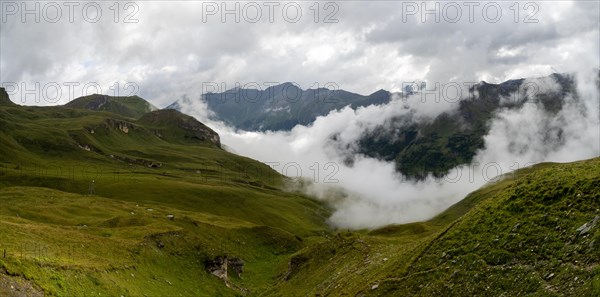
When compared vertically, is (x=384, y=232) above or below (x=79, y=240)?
below

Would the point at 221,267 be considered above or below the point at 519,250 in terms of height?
below

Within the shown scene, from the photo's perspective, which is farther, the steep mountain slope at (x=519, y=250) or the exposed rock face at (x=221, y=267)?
the exposed rock face at (x=221, y=267)

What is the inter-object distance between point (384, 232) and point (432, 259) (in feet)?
379

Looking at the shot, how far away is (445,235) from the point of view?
38375 mm

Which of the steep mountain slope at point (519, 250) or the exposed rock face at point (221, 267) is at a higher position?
the steep mountain slope at point (519, 250)

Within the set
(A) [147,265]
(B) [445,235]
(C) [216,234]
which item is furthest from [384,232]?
(B) [445,235]

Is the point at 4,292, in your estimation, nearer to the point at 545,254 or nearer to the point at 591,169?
the point at 545,254

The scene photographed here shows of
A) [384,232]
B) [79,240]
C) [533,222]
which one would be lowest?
[384,232]

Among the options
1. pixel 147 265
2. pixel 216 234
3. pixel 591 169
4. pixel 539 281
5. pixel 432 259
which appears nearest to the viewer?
pixel 539 281

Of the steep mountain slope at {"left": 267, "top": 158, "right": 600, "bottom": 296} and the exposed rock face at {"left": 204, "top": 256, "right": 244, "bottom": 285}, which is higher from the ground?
the steep mountain slope at {"left": 267, "top": 158, "right": 600, "bottom": 296}

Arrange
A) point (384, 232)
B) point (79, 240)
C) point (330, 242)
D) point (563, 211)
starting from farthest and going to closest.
→ point (384, 232)
point (330, 242)
point (79, 240)
point (563, 211)

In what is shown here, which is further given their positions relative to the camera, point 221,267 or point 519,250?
point 221,267

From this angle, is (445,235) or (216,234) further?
(216,234)

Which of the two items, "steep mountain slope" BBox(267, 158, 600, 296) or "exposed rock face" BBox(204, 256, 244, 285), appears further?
"exposed rock face" BBox(204, 256, 244, 285)
